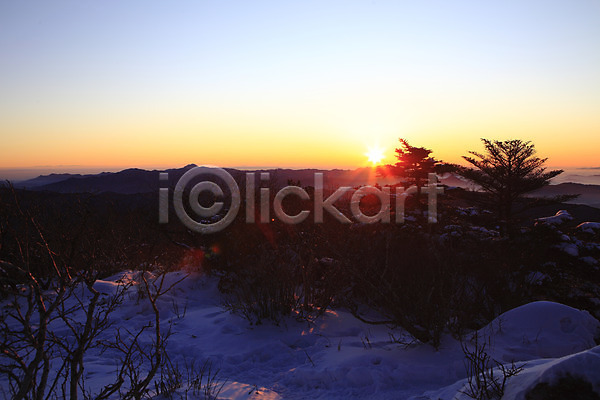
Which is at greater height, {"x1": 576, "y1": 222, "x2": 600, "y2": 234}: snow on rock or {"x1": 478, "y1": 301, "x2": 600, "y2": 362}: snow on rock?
{"x1": 576, "y1": 222, "x2": 600, "y2": 234}: snow on rock

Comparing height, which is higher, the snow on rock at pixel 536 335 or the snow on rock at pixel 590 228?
the snow on rock at pixel 590 228

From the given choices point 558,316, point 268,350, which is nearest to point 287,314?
point 268,350

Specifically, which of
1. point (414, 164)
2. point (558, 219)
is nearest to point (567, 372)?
point (558, 219)

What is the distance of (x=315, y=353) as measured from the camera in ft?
14.3

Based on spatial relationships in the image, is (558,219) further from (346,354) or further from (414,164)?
(414,164)

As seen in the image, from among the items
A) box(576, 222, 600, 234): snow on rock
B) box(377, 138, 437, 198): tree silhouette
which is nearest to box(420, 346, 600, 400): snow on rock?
box(576, 222, 600, 234): snow on rock

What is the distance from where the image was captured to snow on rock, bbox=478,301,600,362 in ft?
12.6

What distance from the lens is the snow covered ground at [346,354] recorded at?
341cm

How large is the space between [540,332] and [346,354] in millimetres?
2082

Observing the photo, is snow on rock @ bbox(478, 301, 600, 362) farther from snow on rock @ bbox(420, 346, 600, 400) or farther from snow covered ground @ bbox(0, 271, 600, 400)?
snow on rock @ bbox(420, 346, 600, 400)

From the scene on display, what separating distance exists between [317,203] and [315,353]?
5.99 m

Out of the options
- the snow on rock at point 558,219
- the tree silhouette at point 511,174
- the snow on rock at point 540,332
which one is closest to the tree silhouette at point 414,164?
the tree silhouette at point 511,174

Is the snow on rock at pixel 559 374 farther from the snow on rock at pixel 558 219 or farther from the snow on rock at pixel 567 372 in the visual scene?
the snow on rock at pixel 558 219

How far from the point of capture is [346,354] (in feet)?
13.5
